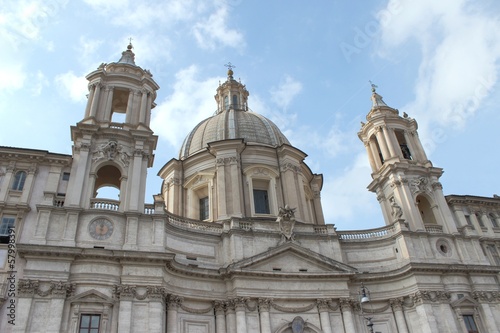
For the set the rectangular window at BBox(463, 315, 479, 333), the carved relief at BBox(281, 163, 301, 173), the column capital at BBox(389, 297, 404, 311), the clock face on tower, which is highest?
the carved relief at BBox(281, 163, 301, 173)

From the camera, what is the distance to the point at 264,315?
24750 mm

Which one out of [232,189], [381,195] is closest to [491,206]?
[381,195]

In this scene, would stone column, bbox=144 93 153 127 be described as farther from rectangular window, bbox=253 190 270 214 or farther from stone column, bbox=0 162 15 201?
rectangular window, bbox=253 190 270 214

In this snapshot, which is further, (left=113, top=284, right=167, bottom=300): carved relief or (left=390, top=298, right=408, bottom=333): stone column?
(left=390, top=298, right=408, bottom=333): stone column

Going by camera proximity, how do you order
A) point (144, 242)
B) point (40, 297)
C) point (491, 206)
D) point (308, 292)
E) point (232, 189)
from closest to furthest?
point (40, 297) < point (144, 242) < point (308, 292) < point (232, 189) < point (491, 206)

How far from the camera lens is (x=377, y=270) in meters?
29.2

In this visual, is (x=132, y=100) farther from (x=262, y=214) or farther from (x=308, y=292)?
(x=308, y=292)

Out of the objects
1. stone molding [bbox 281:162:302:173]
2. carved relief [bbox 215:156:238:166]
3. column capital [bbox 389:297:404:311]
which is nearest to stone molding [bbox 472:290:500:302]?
column capital [bbox 389:297:404:311]

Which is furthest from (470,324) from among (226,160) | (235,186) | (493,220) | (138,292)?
(138,292)

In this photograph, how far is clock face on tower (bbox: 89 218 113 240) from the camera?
23766mm

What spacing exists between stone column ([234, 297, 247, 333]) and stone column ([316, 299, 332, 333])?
4.83 m

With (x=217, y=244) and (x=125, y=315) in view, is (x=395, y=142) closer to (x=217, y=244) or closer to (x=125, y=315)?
(x=217, y=244)

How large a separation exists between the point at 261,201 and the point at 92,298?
16383 mm

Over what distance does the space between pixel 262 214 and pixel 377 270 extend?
30.8ft
